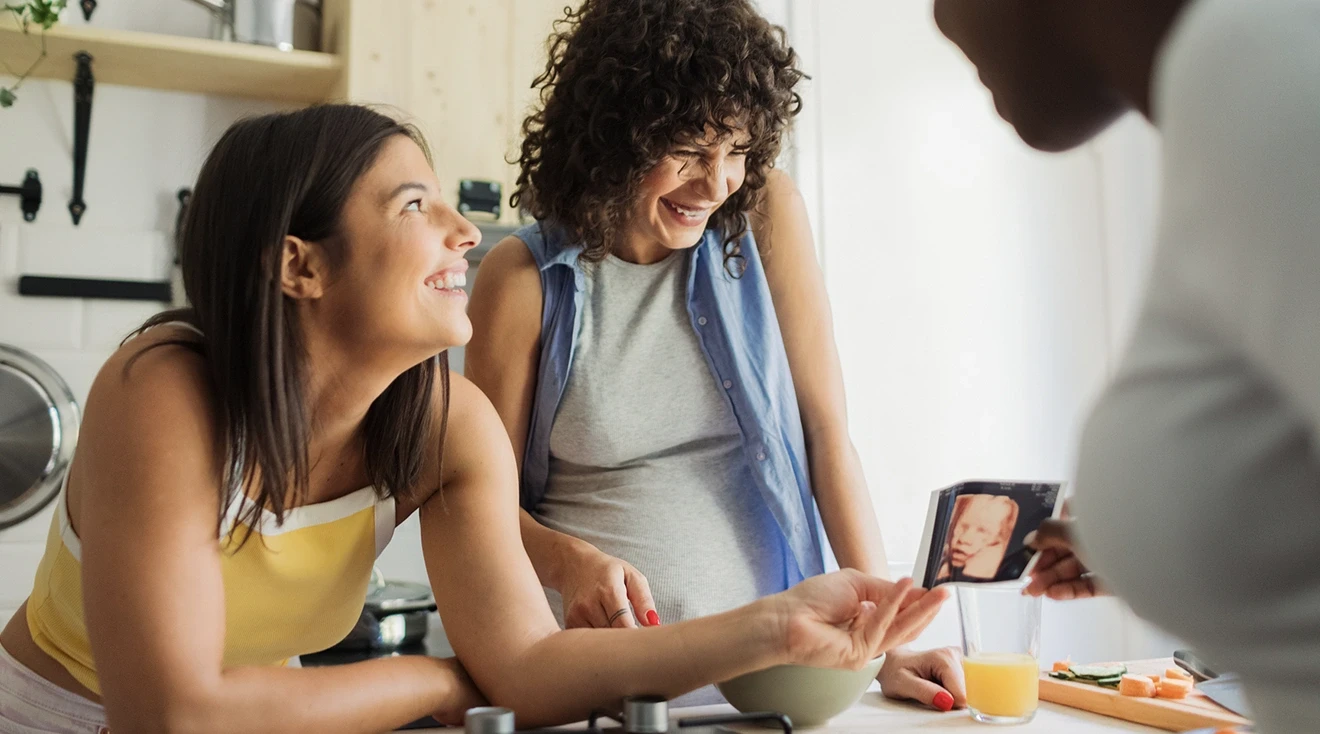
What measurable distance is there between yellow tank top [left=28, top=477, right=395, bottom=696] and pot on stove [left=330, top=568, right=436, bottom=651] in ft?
2.82

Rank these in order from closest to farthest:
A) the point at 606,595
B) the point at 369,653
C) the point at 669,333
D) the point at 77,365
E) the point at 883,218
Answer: the point at 606,595 < the point at 669,333 < the point at 369,653 < the point at 77,365 < the point at 883,218

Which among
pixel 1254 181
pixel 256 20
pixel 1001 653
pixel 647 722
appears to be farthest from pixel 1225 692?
pixel 256 20

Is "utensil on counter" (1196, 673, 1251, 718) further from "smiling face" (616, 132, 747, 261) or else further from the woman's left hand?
"smiling face" (616, 132, 747, 261)

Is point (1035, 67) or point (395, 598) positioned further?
point (395, 598)

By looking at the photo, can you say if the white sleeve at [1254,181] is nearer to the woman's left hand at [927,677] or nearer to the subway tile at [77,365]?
the woman's left hand at [927,677]

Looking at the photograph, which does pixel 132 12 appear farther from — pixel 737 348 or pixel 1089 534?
pixel 1089 534

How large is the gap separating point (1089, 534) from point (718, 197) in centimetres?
106

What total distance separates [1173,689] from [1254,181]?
0.83 metres

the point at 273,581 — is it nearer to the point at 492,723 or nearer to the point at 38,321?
the point at 492,723

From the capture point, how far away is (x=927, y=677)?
1146mm

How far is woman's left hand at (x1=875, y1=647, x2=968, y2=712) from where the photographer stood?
1089mm

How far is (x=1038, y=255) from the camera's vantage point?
3197 mm

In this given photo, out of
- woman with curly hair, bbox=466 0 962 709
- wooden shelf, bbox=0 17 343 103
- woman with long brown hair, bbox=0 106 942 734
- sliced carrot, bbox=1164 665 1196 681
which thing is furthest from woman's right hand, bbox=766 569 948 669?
wooden shelf, bbox=0 17 343 103

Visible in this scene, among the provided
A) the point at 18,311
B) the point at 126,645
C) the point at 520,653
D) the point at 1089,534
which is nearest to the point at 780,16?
the point at 18,311
